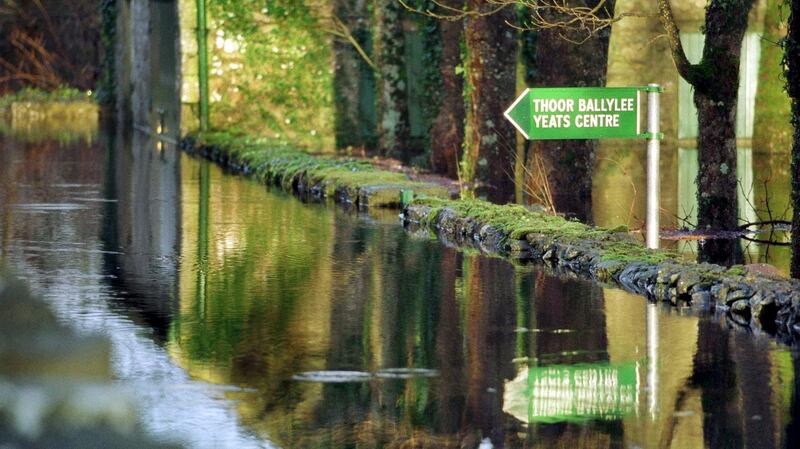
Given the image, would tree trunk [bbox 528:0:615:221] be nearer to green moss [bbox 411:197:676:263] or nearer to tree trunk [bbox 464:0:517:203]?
tree trunk [bbox 464:0:517:203]

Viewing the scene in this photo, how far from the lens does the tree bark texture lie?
30.4m

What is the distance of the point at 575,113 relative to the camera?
13477 millimetres

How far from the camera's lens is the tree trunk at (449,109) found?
23.8 meters

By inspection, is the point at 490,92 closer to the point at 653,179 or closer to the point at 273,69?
the point at 653,179

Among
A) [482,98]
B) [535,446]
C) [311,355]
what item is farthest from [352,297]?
[482,98]

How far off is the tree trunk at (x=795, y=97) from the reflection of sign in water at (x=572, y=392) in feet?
10.3

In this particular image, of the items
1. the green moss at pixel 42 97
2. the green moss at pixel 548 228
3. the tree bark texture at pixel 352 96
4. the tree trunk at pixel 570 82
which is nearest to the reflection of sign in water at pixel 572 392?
the green moss at pixel 548 228

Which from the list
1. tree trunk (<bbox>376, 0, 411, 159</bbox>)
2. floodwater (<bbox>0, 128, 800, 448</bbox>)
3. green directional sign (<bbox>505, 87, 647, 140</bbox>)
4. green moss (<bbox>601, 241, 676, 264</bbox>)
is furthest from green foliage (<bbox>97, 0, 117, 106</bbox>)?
green moss (<bbox>601, 241, 676, 264</bbox>)

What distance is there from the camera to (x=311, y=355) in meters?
9.75

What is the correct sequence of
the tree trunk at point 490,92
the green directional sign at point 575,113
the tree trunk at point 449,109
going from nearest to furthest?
the green directional sign at point 575,113, the tree trunk at point 490,92, the tree trunk at point 449,109

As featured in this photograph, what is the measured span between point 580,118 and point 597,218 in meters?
4.52

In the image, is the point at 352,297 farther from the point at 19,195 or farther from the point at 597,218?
the point at 19,195

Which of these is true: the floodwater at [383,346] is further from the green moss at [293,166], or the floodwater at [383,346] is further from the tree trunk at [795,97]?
the green moss at [293,166]

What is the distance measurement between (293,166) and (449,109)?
2.53 meters
